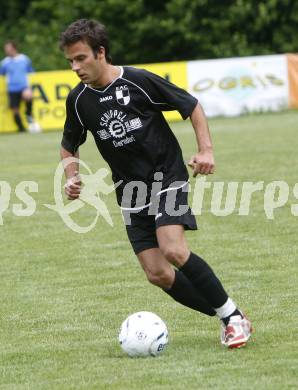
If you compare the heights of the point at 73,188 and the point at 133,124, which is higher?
the point at 133,124

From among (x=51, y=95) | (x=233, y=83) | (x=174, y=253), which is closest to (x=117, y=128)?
(x=174, y=253)

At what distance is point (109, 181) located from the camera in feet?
41.6

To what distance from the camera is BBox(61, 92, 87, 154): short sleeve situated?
5520 millimetres

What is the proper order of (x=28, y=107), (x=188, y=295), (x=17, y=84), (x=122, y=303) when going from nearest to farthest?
(x=188, y=295) → (x=122, y=303) → (x=28, y=107) → (x=17, y=84)

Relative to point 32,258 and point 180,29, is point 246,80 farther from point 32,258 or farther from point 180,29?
point 32,258

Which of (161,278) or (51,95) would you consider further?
(51,95)

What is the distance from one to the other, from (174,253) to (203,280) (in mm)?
222

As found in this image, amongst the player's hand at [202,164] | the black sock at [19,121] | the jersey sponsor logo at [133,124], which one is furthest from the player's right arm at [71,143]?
the black sock at [19,121]

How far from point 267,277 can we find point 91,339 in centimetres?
185

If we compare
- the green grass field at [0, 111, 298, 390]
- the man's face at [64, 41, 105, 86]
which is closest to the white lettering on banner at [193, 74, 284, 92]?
the green grass field at [0, 111, 298, 390]

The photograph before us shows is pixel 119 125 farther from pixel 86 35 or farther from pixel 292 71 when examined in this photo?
pixel 292 71

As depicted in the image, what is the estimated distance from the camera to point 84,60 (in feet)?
17.1

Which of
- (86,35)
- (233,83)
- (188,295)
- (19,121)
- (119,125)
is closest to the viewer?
(86,35)

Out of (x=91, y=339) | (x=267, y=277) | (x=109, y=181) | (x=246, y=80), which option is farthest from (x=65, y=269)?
(x=246, y=80)
